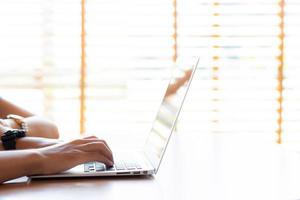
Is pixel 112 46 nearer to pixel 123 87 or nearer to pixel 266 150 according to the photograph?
pixel 123 87

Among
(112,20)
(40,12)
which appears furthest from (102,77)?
(40,12)

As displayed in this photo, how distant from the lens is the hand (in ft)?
3.27

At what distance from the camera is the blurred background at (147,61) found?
276 centimetres

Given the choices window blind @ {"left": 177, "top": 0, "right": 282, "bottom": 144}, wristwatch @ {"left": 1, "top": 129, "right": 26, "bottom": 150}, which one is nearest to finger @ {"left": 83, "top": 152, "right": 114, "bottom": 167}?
wristwatch @ {"left": 1, "top": 129, "right": 26, "bottom": 150}

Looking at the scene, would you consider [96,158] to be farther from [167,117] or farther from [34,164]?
[167,117]

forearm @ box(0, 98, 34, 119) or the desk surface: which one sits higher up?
forearm @ box(0, 98, 34, 119)

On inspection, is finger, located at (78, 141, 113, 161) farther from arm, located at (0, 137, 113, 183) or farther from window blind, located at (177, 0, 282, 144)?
window blind, located at (177, 0, 282, 144)

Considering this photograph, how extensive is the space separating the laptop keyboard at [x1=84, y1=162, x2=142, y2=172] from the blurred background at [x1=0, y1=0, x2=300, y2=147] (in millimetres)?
1625

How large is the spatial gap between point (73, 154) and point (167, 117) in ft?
1.07

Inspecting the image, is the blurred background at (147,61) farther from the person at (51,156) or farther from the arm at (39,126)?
the person at (51,156)

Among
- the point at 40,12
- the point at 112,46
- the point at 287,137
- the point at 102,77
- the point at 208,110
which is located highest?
the point at 40,12

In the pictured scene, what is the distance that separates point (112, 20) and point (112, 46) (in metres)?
0.15

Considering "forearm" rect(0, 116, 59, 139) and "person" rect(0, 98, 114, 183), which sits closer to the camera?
"person" rect(0, 98, 114, 183)

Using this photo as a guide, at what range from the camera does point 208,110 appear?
9.33 ft
